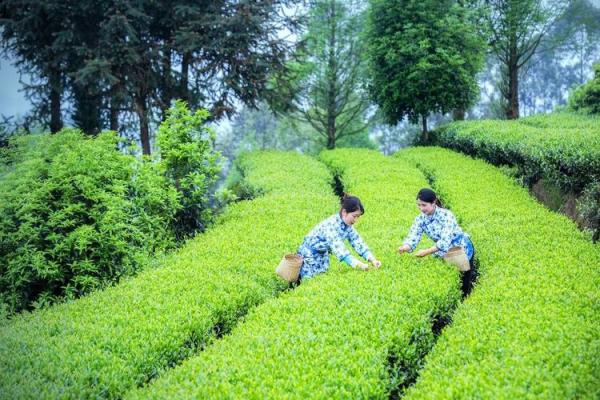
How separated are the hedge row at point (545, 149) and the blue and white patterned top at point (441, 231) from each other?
14.8 ft

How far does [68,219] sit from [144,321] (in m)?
3.70

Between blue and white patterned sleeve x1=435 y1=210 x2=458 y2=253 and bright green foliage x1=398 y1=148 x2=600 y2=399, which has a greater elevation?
blue and white patterned sleeve x1=435 y1=210 x2=458 y2=253

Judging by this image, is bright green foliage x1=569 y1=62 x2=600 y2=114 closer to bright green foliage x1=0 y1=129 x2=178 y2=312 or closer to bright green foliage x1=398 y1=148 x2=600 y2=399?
bright green foliage x1=398 y1=148 x2=600 y2=399

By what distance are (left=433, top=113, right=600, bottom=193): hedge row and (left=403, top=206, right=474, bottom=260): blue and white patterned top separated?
4497 millimetres

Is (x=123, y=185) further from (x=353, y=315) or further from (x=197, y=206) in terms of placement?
(x=353, y=315)

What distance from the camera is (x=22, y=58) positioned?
21250mm

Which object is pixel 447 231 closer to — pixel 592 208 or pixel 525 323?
pixel 525 323

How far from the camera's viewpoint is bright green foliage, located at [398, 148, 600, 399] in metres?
4.18

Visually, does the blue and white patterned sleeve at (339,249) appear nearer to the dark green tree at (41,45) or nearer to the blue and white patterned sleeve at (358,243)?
the blue and white patterned sleeve at (358,243)

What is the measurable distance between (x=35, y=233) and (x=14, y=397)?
4.53 meters

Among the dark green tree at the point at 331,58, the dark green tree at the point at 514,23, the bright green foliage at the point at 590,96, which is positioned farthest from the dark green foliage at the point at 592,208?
the dark green tree at the point at 514,23

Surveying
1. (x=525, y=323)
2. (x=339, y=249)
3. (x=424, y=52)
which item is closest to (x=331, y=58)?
(x=424, y=52)

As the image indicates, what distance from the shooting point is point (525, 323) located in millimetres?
Answer: 5262

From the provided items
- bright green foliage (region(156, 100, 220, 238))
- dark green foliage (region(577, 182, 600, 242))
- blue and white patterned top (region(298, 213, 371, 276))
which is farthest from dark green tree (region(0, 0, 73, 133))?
dark green foliage (region(577, 182, 600, 242))
